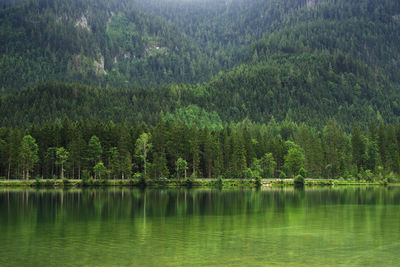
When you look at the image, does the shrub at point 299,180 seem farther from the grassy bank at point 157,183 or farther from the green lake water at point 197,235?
the green lake water at point 197,235

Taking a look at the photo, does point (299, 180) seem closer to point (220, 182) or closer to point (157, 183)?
point (220, 182)

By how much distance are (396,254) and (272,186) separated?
122176 mm

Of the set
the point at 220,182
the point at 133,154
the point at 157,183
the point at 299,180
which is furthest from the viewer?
the point at 299,180

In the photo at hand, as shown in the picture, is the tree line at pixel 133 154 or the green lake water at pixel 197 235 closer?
the green lake water at pixel 197 235

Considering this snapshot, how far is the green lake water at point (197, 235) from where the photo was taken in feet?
135

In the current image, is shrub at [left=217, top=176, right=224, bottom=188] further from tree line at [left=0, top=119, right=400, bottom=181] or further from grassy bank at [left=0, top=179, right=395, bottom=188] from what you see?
tree line at [left=0, top=119, right=400, bottom=181]

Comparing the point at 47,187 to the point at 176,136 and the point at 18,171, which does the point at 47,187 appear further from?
the point at 176,136

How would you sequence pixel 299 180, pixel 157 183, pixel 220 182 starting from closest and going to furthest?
pixel 157 183 → pixel 220 182 → pixel 299 180

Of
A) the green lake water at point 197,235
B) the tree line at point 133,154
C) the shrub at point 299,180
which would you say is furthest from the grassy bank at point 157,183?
the green lake water at point 197,235

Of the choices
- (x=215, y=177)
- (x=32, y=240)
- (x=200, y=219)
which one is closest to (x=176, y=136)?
(x=215, y=177)

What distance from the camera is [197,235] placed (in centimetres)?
5309

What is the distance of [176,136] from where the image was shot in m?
166

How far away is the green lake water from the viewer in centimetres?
4103

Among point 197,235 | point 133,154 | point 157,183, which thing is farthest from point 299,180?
point 197,235
